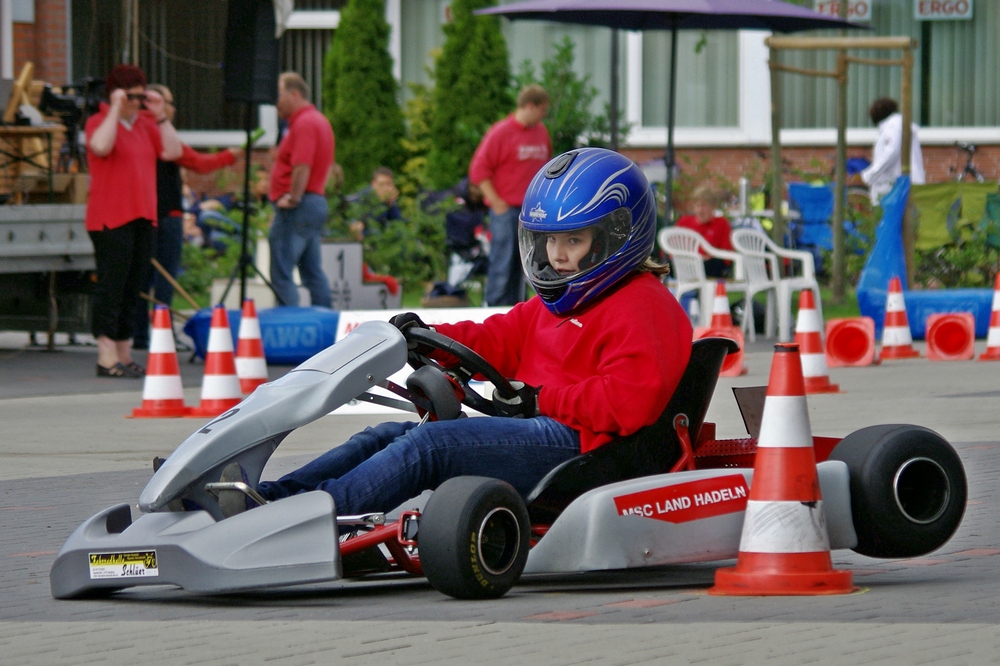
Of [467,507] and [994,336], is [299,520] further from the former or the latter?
[994,336]

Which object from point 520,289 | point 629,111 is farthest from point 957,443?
point 629,111

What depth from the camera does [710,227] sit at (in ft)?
50.5

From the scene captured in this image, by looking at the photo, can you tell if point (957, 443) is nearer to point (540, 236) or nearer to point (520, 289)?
point (540, 236)

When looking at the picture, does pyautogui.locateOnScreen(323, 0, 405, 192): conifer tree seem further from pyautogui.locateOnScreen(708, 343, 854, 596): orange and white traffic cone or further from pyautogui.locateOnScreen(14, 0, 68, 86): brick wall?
pyautogui.locateOnScreen(708, 343, 854, 596): orange and white traffic cone

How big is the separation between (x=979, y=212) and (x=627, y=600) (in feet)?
44.0

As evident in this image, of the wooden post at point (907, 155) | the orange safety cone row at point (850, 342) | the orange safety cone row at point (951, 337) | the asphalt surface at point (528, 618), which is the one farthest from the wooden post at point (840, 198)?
the asphalt surface at point (528, 618)

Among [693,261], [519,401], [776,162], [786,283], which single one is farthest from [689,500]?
[776,162]

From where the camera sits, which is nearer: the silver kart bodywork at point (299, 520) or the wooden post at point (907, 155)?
the silver kart bodywork at point (299, 520)

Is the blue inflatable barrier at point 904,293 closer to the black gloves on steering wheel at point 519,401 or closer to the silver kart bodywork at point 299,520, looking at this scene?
the silver kart bodywork at point 299,520

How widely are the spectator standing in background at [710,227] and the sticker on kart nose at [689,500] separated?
10503mm

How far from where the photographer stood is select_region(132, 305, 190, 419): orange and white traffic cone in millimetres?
9570

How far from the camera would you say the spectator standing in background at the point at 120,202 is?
36.3ft

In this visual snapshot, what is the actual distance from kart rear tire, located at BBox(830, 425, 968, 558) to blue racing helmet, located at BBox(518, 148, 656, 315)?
837 mm

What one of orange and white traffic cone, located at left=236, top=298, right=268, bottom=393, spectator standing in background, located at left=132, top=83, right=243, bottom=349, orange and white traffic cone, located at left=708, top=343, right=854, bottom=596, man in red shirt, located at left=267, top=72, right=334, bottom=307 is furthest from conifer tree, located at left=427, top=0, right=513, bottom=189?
orange and white traffic cone, located at left=708, top=343, right=854, bottom=596
